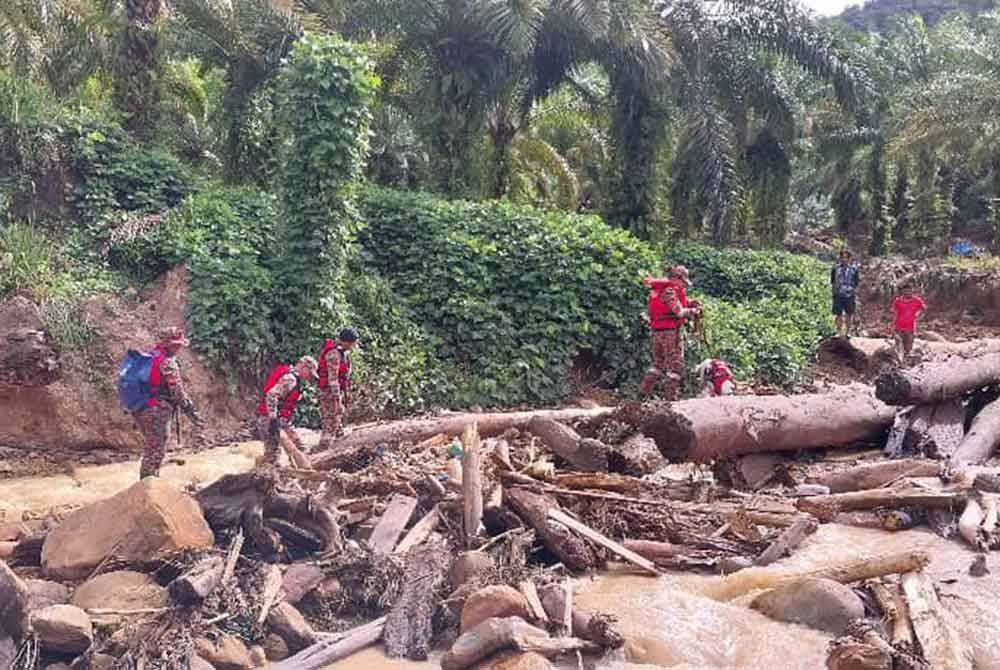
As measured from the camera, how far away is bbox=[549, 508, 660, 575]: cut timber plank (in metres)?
6.49

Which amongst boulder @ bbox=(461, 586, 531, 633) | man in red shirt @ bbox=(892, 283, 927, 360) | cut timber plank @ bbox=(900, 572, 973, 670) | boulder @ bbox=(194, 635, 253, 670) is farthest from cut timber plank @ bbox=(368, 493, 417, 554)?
man in red shirt @ bbox=(892, 283, 927, 360)

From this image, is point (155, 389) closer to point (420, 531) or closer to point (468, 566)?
point (420, 531)

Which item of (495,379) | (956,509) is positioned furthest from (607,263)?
(956,509)

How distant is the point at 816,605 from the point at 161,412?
515 cm

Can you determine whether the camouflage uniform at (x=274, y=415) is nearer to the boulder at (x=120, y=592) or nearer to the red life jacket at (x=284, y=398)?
the red life jacket at (x=284, y=398)

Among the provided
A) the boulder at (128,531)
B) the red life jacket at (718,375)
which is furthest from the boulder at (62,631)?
the red life jacket at (718,375)

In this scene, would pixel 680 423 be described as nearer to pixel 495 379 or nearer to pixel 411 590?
pixel 411 590

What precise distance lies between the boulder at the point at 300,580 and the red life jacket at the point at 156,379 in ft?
7.81

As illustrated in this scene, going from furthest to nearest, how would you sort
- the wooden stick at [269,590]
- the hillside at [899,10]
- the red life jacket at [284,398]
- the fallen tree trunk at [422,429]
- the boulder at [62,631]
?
the hillside at [899,10], the fallen tree trunk at [422,429], the red life jacket at [284,398], the wooden stick at [269,590], the boulder at [62,631]

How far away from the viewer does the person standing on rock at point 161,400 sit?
761 centimetres

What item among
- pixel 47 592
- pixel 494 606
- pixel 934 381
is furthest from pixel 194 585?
pixel 934 381

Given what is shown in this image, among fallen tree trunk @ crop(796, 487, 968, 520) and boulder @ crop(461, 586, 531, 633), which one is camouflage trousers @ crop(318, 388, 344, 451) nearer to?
boulder @ crop(461, 586, 531, 633)

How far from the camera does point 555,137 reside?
2722 cm

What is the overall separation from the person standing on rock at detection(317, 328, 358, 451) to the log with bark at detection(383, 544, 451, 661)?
2.84 meters
